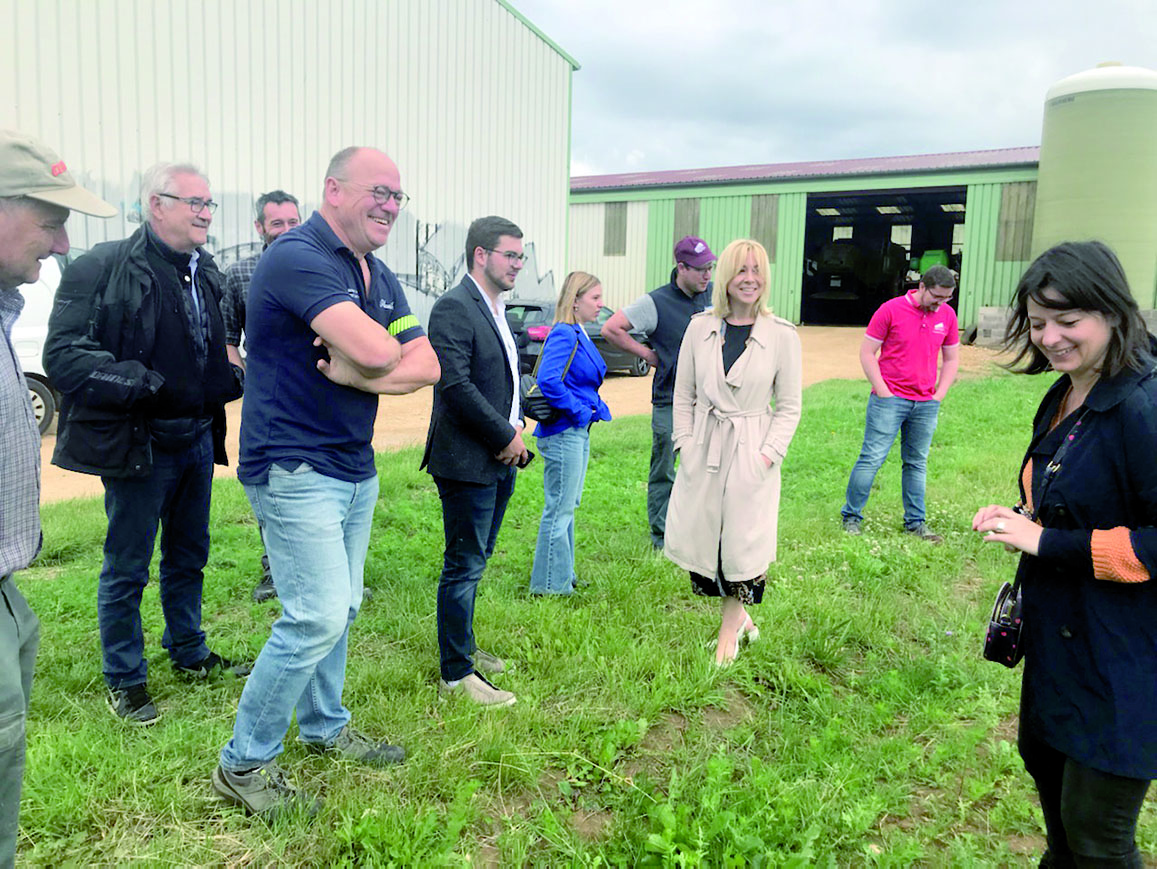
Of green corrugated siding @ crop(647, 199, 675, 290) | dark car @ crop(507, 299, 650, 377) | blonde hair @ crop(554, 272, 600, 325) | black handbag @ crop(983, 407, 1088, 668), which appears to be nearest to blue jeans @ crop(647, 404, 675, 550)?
blonde hair @ crop(554, 272, 600, 325)

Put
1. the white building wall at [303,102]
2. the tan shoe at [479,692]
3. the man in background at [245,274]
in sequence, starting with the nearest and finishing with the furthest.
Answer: the tan shoe at [479,692], the man in background at [245,274], the white building wall at [303,102]

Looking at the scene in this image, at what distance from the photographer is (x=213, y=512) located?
6359mm

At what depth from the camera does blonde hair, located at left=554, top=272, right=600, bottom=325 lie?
4930mm

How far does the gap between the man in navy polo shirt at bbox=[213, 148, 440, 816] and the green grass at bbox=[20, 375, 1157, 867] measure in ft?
1.13

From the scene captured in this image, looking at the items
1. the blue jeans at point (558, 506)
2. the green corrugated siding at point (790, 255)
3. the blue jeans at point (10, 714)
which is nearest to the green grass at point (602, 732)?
the blue jeans at point (558, 506)

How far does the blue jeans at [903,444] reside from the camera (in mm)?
6238

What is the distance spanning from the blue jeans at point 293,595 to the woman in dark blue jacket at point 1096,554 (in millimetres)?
1895

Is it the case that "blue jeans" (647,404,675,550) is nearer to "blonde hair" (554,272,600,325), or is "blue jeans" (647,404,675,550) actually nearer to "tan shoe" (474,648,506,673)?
"blonde hair" (554,272,600,325)

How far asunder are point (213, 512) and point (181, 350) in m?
3.24

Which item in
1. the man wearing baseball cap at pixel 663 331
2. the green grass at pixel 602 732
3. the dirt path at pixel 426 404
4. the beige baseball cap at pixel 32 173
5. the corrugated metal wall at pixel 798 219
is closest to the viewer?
the beige baseball cap at pixel 32 173

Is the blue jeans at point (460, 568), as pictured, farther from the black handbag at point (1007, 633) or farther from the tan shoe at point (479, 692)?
the black handbag at point (1007, 633)

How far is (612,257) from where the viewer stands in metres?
31.3

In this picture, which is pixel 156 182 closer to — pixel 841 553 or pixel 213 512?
pixel 213 512

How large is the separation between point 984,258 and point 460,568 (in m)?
27.5
